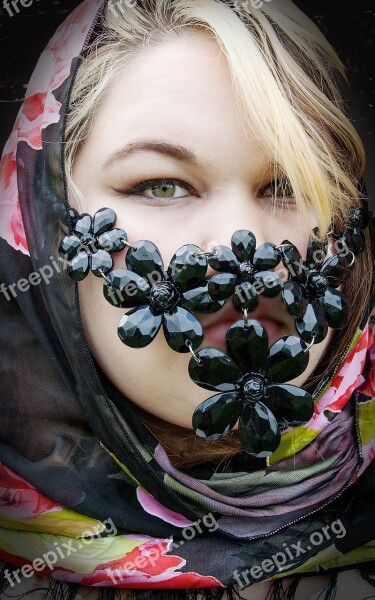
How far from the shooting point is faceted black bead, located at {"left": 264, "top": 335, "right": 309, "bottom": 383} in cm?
104

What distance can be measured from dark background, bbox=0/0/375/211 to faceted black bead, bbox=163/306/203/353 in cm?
62

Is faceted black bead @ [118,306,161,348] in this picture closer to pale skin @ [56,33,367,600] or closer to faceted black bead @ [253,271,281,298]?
pale skin @ [56,33,367,600]

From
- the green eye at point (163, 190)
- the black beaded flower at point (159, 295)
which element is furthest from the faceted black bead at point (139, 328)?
the green eye at point (163, 190)

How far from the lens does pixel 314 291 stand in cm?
113

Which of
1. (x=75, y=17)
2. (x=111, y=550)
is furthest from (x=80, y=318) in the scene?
(x=75, y=17)

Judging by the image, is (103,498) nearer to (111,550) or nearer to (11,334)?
(111,550)

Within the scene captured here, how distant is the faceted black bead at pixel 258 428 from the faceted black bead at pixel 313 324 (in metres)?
0.15

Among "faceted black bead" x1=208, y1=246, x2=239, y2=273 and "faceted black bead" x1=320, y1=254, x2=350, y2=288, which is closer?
"faceted black bead" x1=208, y1=246, x2=239, y2=273

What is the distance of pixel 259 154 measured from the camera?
3.51ft

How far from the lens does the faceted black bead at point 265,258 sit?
3.42 feet

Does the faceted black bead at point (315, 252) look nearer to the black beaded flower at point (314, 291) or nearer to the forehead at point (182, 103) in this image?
the black beaded flower at point (314, 291)

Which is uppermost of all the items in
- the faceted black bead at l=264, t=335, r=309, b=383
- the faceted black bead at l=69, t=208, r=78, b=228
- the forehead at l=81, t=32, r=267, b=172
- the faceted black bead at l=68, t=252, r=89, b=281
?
the forehead at l=81, t=32, r=267, b=172

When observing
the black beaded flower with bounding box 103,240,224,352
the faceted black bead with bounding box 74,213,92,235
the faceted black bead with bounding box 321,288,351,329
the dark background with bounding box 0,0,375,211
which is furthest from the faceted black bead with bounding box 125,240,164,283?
the dark background with bounding box 0,0,375,211

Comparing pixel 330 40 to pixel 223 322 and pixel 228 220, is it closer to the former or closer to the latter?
pixel 228 220
